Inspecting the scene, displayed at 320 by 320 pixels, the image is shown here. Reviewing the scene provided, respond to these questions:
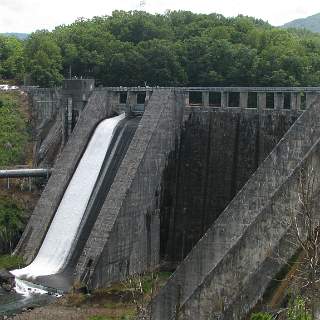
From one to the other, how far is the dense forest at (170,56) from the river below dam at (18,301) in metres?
25.5

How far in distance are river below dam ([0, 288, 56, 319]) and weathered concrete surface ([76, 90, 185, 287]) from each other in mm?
1783

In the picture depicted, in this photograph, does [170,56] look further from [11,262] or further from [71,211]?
[11,262]

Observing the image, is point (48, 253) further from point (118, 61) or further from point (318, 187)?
point (118, 61)

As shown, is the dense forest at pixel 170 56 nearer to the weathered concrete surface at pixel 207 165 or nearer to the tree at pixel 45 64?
the tree at pixel 45 64

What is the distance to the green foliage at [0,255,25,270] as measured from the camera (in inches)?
1089

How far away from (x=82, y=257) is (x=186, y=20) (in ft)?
135

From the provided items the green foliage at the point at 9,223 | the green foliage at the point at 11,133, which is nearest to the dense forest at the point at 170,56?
the green foliage at the point at 11,133

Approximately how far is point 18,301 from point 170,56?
27.2m

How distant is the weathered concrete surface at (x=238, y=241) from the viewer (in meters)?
17.5

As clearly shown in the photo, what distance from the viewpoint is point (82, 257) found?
25312 mm

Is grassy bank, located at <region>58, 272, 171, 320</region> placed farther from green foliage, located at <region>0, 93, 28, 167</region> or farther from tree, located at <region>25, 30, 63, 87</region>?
tree, located at <region>25, 30, 63, 87</region>

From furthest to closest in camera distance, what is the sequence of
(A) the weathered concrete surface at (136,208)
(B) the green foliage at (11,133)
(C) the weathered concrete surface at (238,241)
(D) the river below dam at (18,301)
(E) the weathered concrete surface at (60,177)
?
(B) the green foliage at (11,133)
(E) the weathered concrete surface at (60,177)
(A) the weathered concrete surface at (136,208)
(D) the river below dam at (18,301)
(C) the weathered concrete surface at (238,241)

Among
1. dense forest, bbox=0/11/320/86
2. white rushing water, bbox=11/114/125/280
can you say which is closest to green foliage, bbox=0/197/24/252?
white rushing water, bbox=11/114/125/280

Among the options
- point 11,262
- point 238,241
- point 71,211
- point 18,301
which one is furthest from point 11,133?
point 238,241
